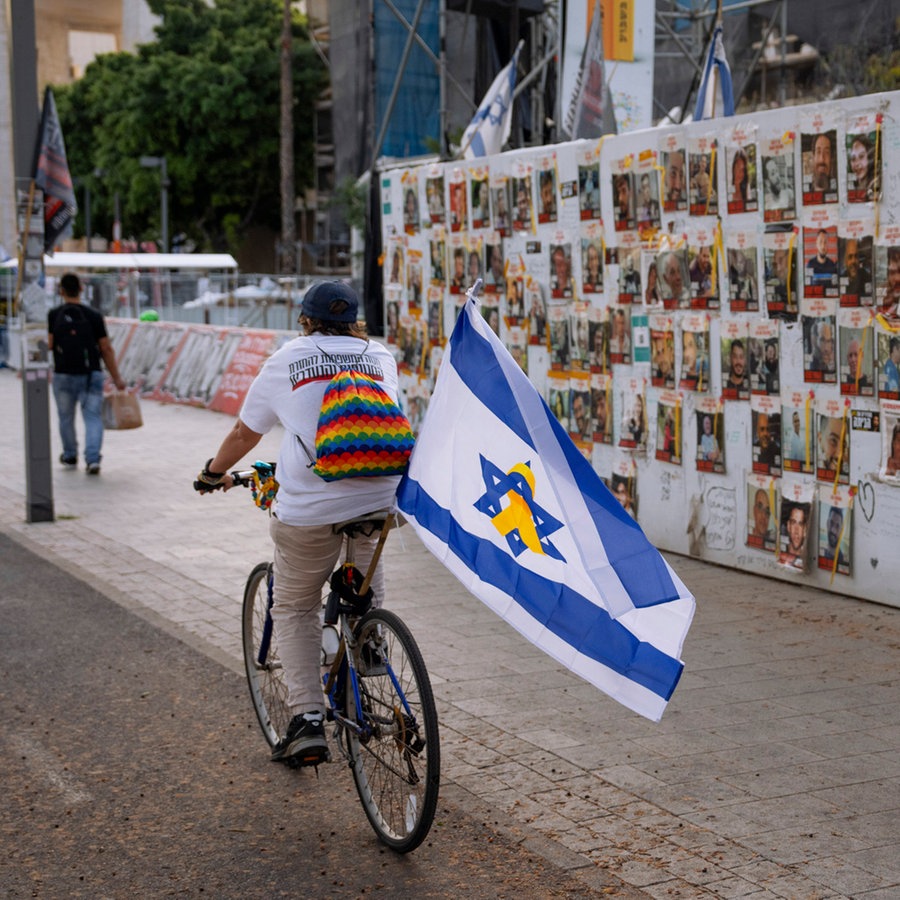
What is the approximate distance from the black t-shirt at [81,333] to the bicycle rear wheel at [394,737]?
31.3ft

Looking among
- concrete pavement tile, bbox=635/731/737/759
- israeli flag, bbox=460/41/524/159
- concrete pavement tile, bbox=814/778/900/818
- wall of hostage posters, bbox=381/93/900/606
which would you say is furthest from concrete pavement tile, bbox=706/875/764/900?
israeli flag, bbox=460/41/524/159

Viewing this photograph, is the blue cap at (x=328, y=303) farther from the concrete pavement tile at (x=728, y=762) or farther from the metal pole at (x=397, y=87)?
the metal pole at (x=397, y=87)

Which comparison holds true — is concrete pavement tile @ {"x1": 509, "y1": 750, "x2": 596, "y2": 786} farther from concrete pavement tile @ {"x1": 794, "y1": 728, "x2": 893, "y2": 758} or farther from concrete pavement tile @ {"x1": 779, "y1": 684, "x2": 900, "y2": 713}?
concrete pavement tile @ {"x1": 779, "y1": 684, "x2": 900, "y2": 713}

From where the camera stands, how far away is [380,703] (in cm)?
453

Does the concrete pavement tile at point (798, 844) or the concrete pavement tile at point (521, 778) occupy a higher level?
the concrete pavement tile at point (798, 844)

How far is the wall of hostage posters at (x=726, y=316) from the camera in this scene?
24.4 ft

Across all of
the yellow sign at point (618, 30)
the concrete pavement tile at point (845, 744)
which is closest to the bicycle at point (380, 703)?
the concrete pavement tile at point (845, 744)

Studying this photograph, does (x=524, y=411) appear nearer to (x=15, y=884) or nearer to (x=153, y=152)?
(x=15, y=884)

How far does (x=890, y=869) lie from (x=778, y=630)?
3.03 meters

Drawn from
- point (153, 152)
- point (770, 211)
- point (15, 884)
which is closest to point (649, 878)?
point (15, 884)

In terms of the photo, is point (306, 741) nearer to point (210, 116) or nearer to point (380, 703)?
point (380, 703)

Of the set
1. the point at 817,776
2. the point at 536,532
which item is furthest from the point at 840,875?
the point at 536,532

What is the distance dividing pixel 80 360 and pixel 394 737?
9913mm

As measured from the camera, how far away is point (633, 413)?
9.27 metres
